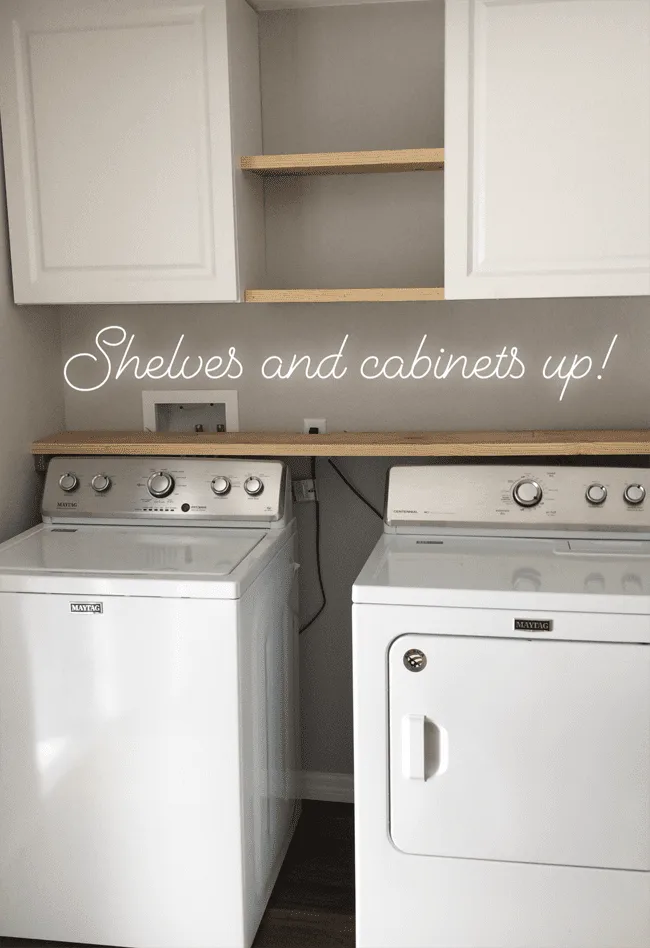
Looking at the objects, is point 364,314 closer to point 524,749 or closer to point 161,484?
point 161,484

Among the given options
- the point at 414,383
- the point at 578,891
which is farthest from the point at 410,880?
the point at 414,383

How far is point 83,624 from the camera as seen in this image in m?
2.14

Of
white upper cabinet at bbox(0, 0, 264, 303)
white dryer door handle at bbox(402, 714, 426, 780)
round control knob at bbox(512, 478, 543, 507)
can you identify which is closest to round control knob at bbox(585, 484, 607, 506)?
round control knob at bbox(512, 478, 543, 507)

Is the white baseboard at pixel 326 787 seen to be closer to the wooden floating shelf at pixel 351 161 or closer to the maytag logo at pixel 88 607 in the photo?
the maytag logo at pixel 88 607

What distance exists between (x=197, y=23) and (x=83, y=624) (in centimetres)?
145

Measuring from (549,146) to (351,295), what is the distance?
583mm

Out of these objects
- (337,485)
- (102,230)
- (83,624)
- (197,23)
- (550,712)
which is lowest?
(550,712)

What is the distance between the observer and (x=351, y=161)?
240 cm

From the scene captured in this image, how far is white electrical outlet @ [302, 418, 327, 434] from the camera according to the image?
2.81 meters

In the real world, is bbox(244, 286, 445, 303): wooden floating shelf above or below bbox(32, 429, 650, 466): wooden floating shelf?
above

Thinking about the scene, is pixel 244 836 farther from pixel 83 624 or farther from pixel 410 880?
pixel 83 624

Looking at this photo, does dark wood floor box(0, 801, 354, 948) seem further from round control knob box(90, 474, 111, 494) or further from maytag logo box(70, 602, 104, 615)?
round control knob box(90, 474, 111, 494)

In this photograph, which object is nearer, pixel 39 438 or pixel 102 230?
pixel 102 230

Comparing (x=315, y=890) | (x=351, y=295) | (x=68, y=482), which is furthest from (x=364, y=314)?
(x=315, y=890)
